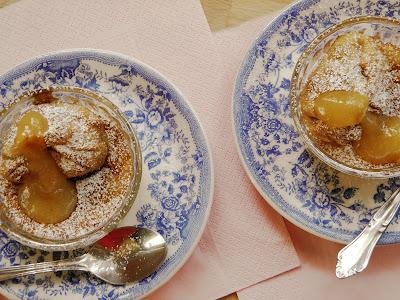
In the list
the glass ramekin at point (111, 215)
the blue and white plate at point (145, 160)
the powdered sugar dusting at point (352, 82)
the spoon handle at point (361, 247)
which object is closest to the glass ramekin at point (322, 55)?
the powdered sugar dusting at point (352, 82)

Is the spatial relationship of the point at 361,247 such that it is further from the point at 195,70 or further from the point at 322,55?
the point at 195,70

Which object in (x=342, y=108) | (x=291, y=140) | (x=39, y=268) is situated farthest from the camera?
(x=291, y=140)

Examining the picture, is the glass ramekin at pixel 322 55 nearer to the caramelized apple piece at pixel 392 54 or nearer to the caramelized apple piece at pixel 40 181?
the caramelized apple piece at pixel 392 54

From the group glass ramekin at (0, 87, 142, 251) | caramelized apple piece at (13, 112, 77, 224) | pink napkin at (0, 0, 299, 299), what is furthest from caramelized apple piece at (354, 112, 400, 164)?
caramelized apple piece at (13, 112, 77, 224)

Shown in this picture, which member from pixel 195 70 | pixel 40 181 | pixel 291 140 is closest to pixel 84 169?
pixel 40 181

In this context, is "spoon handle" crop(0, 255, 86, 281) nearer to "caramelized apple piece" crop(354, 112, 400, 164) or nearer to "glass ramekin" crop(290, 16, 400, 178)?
"glass ramekin" crop(290, 16, 400, 178)

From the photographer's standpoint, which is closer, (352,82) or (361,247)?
(352,82)
